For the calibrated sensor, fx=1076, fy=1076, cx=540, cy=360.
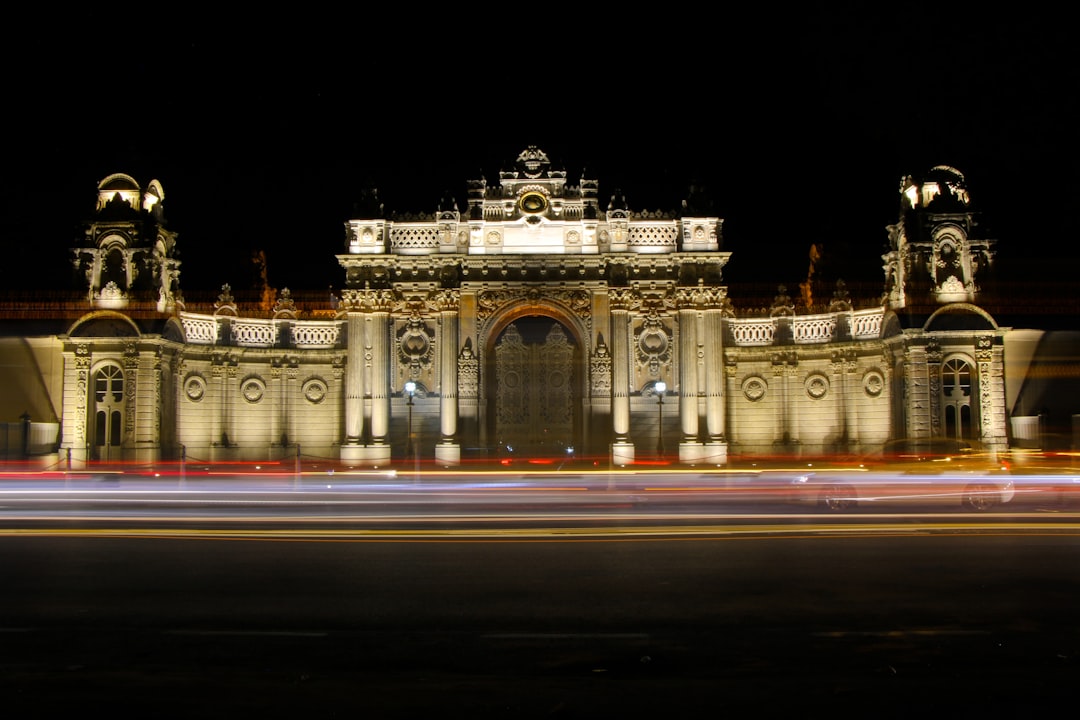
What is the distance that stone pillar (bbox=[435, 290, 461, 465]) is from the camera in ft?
151

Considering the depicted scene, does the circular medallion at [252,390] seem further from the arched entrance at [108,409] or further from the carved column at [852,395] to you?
the carved column at [852,395]

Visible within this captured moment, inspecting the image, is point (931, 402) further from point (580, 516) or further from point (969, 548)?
point (969, 548)

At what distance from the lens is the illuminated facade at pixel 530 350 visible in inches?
1802

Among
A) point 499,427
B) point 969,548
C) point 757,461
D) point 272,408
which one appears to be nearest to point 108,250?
point 272,408

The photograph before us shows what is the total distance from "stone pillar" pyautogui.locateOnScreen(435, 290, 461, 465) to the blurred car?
21694 millimetres

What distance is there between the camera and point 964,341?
4091cm

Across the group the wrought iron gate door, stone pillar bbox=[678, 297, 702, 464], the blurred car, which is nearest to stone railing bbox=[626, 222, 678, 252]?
stone pillar bbox=[678, 297, 702, 464]

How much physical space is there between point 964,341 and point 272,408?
2882cm

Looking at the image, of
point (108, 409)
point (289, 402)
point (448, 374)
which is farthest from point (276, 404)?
point (448, 374)

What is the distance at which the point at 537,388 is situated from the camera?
48594 mm

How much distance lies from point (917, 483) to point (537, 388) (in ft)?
82.6

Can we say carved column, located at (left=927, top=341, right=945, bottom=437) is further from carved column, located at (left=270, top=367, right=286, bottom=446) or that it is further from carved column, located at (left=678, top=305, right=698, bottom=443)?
carved column, located at (left=270, top=367, right=286, bottom=446)

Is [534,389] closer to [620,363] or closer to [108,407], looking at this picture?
[620,363]

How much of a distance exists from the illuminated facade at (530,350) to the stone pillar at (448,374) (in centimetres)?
9
